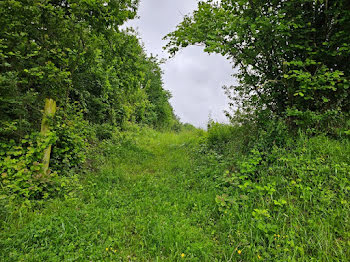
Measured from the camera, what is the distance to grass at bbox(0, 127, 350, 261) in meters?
2.13

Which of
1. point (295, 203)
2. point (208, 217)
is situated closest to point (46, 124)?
point (208, 217)

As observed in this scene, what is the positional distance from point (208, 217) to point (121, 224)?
1393 mm

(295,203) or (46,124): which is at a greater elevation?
(46,124)

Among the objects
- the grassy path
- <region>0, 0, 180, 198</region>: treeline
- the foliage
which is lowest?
the grassy path

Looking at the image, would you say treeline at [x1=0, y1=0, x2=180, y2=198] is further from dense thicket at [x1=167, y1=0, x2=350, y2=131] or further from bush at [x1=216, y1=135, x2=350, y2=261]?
bush at [x1=216, y1=135, x2=350, y2=261]

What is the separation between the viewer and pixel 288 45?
13.0 ft

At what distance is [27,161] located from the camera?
2.90 m

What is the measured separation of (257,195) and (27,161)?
393 cm

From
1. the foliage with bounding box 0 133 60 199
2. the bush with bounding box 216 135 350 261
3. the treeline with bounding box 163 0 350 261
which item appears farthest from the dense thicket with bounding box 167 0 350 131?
the foliage with bounding box 0 133 60 199

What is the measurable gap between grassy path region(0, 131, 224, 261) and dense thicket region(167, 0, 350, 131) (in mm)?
2840

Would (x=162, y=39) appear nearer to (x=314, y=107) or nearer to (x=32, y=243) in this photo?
(x=314, y=107)

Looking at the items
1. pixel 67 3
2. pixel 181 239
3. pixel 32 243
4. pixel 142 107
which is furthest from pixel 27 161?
pixel 142 107

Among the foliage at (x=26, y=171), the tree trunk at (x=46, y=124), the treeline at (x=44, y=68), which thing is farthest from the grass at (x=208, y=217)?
the tree trunk at (x=46, y=124)

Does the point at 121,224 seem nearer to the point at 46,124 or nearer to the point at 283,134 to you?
the point at 46,124
